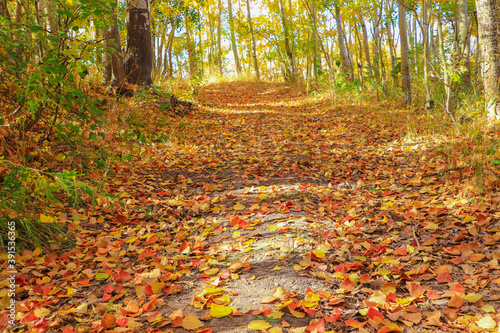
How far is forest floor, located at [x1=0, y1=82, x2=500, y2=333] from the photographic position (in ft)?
5.17

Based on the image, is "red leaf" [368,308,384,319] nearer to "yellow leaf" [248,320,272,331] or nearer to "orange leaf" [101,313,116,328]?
"yellow leaf" [248,320,272,331]

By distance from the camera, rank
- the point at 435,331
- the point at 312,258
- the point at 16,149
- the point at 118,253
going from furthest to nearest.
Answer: the point at 16,149 < the point at 118,253 < the point at 312,258 < the point at 435,331

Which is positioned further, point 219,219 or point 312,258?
point 219,219

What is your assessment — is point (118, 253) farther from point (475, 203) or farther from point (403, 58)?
point (403, 58)

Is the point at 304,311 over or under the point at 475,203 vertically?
under

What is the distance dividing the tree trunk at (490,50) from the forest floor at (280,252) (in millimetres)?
859

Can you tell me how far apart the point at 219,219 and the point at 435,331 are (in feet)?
5.90

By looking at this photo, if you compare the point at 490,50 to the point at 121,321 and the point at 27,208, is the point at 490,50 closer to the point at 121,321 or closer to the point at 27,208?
the point at 121,321

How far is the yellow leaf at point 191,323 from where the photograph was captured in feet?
4.90

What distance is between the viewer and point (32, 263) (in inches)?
82.5

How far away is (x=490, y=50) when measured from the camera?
3.86 meters

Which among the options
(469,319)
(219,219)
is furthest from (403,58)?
→ (469,319)

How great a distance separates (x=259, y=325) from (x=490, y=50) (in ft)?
14.2

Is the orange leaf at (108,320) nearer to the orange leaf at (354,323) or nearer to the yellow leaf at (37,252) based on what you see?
the yellow leaf at (37,252)
